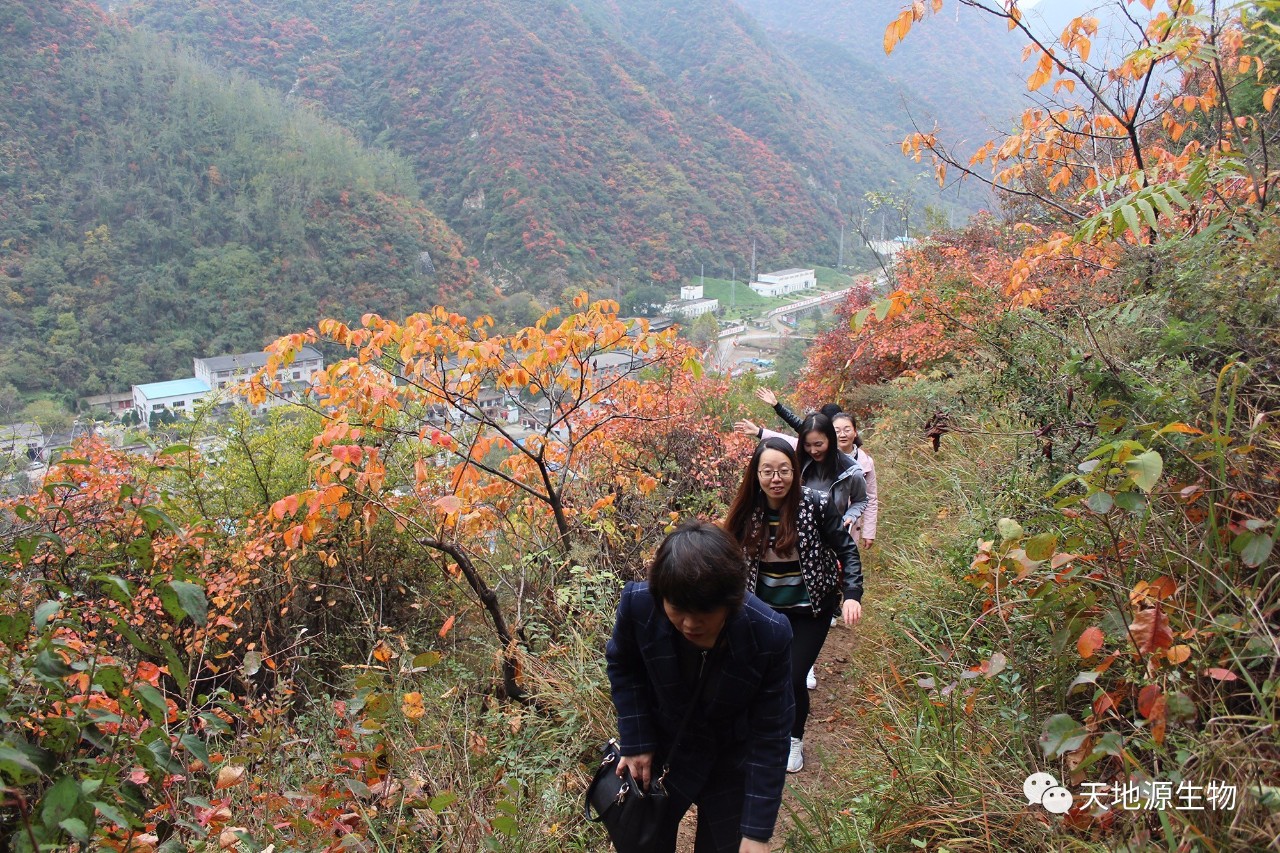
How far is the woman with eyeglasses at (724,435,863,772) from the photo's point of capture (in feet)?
9.26

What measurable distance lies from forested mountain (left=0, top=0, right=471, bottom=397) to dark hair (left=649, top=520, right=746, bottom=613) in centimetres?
2894

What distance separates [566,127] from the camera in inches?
1816

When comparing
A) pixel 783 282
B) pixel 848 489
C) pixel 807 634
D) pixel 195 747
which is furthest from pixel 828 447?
pixel 783 282

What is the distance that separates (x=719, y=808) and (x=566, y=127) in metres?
48.9

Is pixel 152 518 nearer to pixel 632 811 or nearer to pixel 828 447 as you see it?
pixel 632 811

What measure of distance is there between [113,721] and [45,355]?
2987 centimetres

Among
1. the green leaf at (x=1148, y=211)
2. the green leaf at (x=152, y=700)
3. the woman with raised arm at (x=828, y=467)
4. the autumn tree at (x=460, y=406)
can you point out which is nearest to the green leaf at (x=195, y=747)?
the green leaf at (x=152, y=700)

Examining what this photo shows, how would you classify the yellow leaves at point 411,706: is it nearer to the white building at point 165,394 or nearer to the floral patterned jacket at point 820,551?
the floral patterned jacket at point 820,551

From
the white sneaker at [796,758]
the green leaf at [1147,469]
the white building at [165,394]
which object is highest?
the green leaf at [1147,469]

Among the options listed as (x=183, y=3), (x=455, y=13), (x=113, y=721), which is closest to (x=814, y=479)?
(x=113, y=721)

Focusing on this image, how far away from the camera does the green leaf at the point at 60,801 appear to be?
133 centimetres

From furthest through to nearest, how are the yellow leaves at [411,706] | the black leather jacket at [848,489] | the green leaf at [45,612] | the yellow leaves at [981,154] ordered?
the yellow leaves at [981,154] < the black leather jacket at [848,489] < the yellow leaves at [411,706] < the green leaf at [45,612]

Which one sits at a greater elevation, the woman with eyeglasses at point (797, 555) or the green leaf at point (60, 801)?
the green leaf at point (60, 801)

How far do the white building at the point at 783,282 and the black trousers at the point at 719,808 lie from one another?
145 feet
